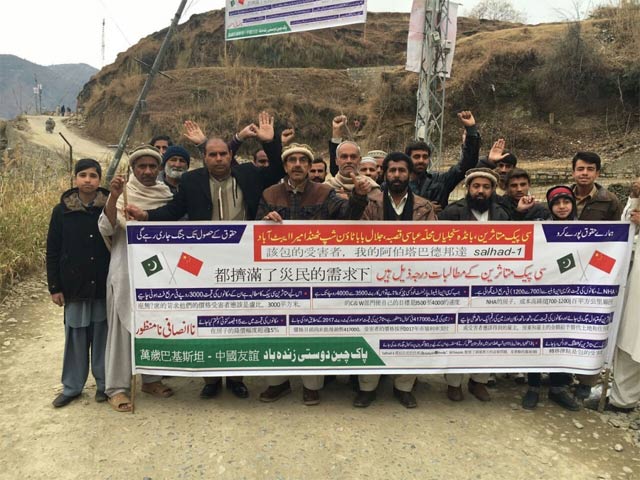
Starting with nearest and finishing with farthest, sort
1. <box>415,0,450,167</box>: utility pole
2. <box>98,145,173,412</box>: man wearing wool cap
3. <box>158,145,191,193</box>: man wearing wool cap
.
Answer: <box>98,145,173,412</box>: man wearing wool cap → <box>158,145,191,193</box>: man wearing wool cap → <box>415,0,450,167</box>: utility pole

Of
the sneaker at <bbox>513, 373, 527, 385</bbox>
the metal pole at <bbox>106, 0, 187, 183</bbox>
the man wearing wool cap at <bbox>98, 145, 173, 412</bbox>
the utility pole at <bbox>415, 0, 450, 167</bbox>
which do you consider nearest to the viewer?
the man wearing wool cap at <bbox>98, 145, 173, 412</bbox>

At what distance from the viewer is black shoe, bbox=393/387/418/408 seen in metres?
3.59

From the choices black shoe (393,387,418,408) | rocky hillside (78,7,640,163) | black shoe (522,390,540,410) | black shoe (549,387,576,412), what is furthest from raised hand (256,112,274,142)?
rocky hillside (78,7,640,163)

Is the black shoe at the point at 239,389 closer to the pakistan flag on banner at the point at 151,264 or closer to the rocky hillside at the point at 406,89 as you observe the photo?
the pakistan flag on banner at the point at 151,264

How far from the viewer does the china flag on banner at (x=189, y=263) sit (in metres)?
3.38

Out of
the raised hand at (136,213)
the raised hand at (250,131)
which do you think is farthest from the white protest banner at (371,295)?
the raised hand at (250,131)

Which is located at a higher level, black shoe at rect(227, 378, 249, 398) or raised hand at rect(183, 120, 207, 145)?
raised hand at rect(183, 120, 207, 145)

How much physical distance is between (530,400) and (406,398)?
926mm

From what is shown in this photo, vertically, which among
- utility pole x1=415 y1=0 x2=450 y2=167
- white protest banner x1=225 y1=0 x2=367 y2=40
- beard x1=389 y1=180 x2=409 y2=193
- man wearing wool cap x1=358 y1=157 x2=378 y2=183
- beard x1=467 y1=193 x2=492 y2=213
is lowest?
beard x1=467 y1=193 x2=492 y2=213

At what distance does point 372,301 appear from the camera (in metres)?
3.43

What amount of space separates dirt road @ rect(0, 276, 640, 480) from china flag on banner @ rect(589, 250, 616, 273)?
108 cm

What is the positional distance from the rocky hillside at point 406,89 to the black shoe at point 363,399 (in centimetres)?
2025

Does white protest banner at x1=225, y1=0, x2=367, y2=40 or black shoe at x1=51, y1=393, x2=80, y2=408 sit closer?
black shoe at x1=51, y1=393, x2=80, y2=408

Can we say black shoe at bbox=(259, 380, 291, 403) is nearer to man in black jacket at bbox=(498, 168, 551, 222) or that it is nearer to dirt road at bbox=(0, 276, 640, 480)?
dirt road at bbox=(0, 276, 640, 480)
